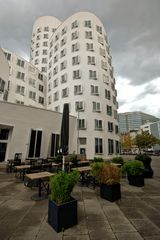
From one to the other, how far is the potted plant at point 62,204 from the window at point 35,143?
13.4m

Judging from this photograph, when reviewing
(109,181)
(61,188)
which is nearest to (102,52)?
(109,181)

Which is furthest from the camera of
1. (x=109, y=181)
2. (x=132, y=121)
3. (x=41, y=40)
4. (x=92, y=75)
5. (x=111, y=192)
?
(x=132, y=121)

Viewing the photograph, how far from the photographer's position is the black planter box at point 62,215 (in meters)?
3.52

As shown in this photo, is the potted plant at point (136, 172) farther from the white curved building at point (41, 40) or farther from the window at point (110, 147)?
the white curved building at point (41, 40)

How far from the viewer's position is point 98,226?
3752 mm

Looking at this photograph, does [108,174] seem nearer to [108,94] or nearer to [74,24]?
[108,94]

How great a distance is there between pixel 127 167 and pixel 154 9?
27.0ft

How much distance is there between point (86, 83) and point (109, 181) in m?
21.6

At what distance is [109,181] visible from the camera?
560 cm

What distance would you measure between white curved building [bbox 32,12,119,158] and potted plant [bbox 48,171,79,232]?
18.9 m

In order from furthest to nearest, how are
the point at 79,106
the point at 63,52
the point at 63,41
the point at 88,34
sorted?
the point at 63,41
the point at 63,52
the point at 88,34
the point at 79,106

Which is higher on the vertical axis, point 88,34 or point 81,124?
point 88,34

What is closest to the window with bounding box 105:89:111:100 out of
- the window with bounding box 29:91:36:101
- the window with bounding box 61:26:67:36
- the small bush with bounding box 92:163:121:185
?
the window with bounding box 29:91:36:101

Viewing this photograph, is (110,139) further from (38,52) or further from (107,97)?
(38,52)
